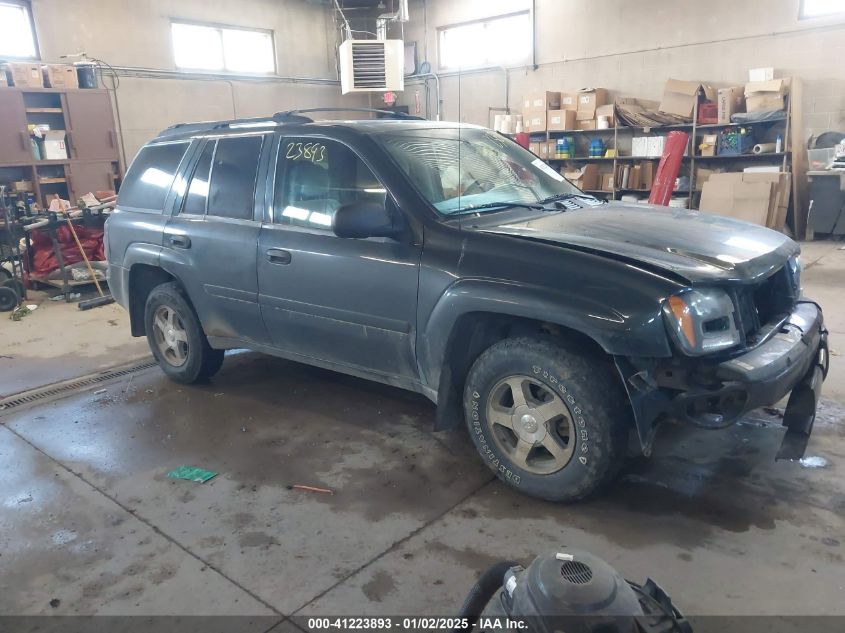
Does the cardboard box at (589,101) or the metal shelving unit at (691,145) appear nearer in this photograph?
the metal shelving unit at (691,145)

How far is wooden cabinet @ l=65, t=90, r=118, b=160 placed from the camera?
1016 cm

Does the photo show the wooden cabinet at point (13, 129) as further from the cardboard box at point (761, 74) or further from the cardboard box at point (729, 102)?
the cardboard box at point (761, 74)

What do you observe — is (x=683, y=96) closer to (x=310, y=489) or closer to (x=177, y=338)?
(x=177, y=338)

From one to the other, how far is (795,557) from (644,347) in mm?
926

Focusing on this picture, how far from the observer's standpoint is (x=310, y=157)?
135 inches

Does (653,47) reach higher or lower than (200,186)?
higher

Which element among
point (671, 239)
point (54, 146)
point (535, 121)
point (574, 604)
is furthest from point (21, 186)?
point (574, 604)

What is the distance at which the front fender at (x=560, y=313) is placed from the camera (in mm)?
2357

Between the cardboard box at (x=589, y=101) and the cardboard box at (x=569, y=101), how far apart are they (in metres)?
0.09

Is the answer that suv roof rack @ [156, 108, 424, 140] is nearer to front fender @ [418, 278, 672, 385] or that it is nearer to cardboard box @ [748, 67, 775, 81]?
front fender @ [418, 278, 672, 385]

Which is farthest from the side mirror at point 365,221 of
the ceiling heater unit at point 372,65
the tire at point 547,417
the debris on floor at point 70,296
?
the ceiling heater unit at point 372,65

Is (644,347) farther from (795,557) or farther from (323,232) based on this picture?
(323,232)

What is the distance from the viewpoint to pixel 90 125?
10.3 m

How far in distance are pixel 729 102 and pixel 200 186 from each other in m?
8.85
